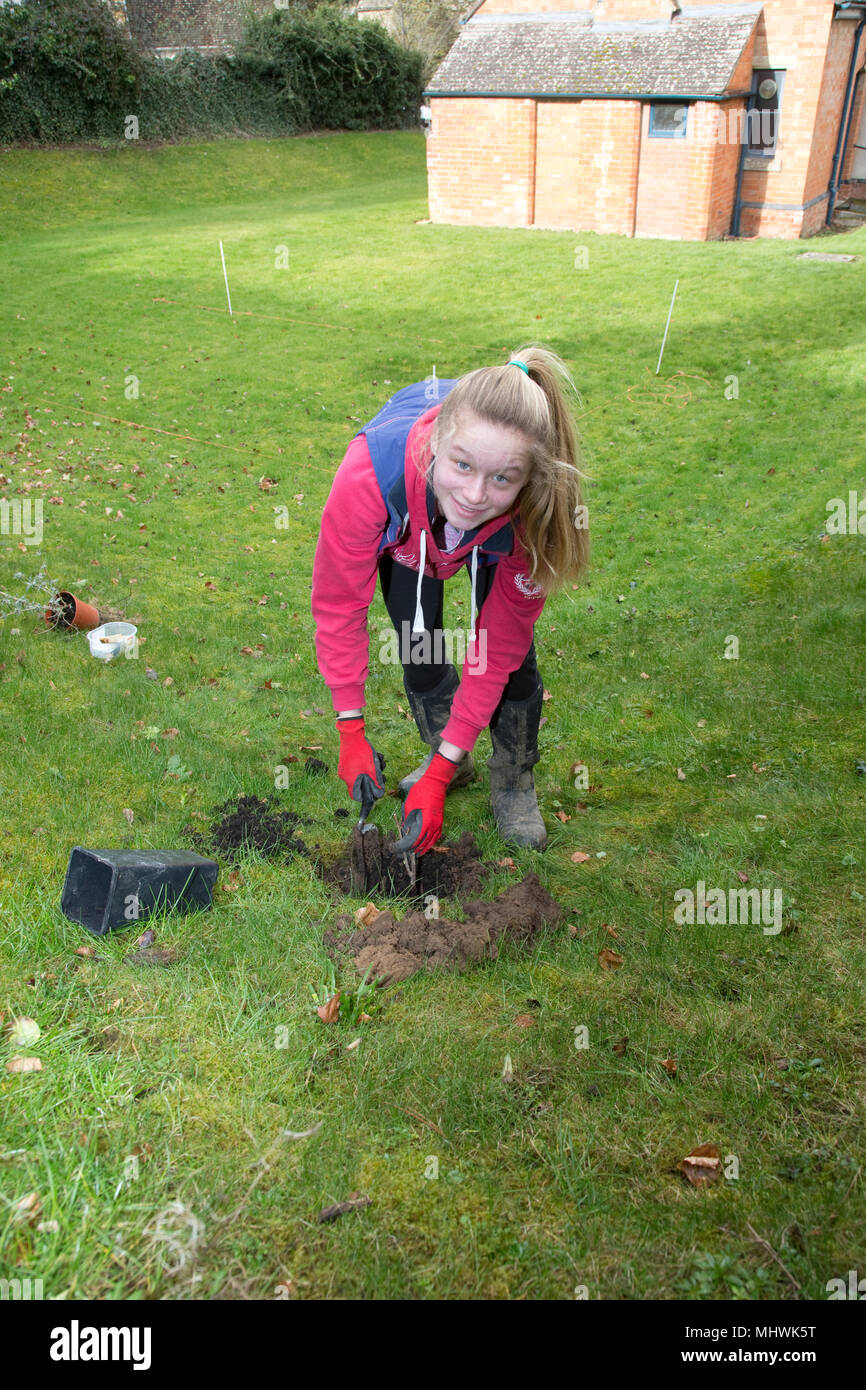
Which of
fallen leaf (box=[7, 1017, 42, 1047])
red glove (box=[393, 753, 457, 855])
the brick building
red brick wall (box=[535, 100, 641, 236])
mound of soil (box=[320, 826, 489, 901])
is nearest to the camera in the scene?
fallen leaf (box=[7, 1017, 42, 1047])

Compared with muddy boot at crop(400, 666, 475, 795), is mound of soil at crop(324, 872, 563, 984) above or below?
below

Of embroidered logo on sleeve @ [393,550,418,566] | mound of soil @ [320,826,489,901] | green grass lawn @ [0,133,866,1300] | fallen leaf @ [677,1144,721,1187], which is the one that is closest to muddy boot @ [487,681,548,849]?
green grass lawn @ [0,133,866,1300]

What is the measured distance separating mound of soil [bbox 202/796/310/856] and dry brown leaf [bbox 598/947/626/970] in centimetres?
145

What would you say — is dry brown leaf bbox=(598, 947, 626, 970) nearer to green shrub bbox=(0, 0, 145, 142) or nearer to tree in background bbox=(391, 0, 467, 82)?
green shrub bbox=(0, 0, 145, 142)

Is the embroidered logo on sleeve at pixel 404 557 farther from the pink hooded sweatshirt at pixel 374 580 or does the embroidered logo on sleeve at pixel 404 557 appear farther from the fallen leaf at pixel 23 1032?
the fallen leaf at pixel 23 1032

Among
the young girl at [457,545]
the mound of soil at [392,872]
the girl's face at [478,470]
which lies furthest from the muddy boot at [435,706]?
the girl's face at [478,470]

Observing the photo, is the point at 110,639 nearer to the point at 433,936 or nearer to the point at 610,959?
the point at 433,936

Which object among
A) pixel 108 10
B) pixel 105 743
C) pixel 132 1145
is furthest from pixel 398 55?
pixel 132 1145

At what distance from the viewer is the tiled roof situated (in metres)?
20.3

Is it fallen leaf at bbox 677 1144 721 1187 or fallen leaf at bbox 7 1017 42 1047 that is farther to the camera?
fallen leaf at bbox 7 1017 42 1047

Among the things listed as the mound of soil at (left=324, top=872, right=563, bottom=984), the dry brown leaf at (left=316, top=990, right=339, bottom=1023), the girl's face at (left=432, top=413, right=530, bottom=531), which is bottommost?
the mound of soil at (left=324, top=872, right=563, bottom=984)

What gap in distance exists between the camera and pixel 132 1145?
275cm
